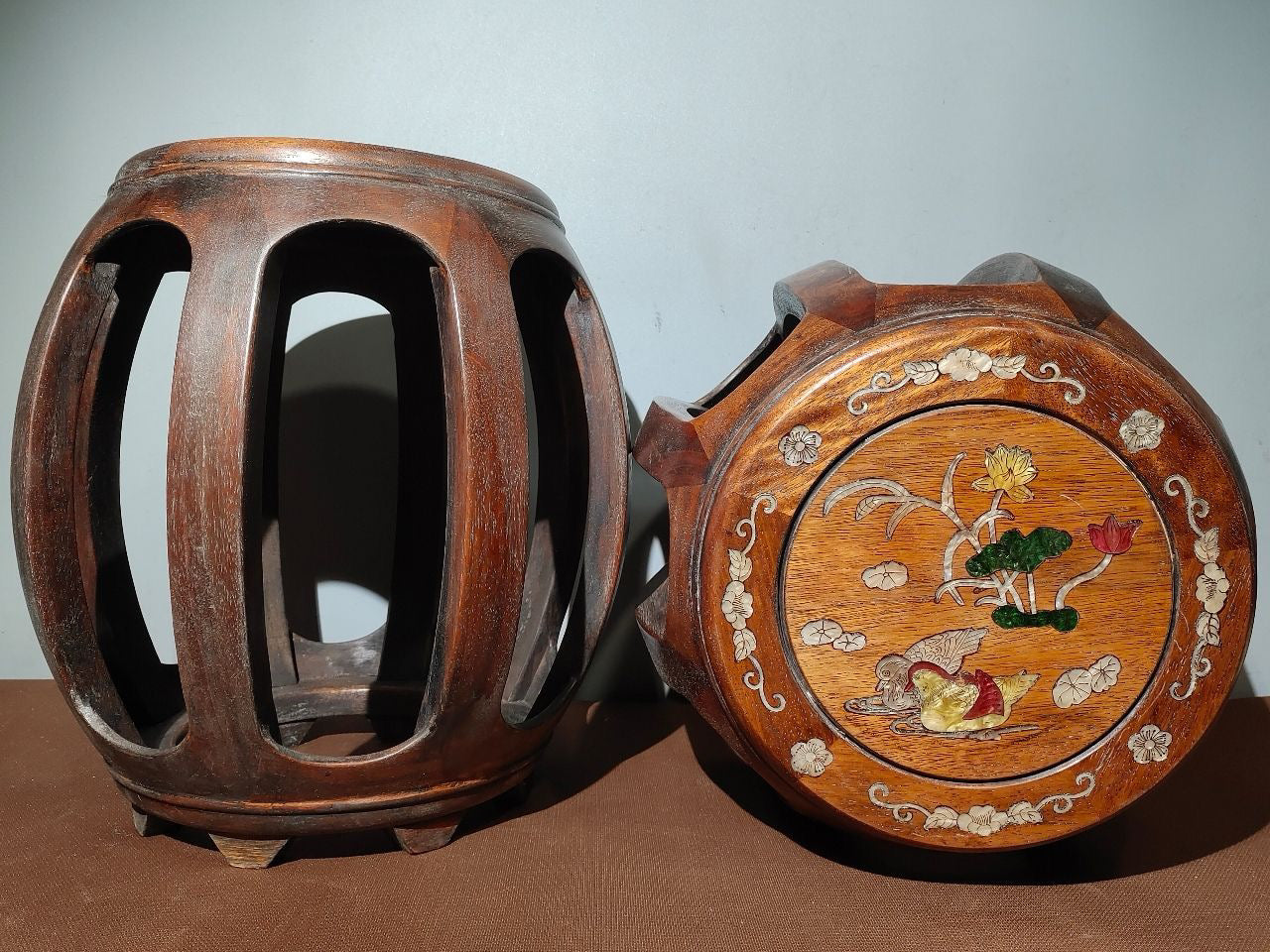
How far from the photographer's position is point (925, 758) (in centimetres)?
93

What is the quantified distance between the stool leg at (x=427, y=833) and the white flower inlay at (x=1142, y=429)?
2.61 ft

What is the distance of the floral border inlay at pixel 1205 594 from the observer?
935mm

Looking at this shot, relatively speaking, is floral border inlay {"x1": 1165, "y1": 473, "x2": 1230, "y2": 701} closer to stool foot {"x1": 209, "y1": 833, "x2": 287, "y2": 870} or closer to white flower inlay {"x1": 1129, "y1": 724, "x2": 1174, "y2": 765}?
white flower inlay {"x1": 1129, "y1": 724, "x2": 1174, "y2": 765}

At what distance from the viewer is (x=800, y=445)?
3.00 ft

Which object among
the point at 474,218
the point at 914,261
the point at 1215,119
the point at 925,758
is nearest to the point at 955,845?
the point at 925,758

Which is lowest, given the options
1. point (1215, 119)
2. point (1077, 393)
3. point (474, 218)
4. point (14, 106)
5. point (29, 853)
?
point (29, 853)

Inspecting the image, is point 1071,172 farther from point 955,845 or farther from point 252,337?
point 252,337

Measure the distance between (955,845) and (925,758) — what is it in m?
0.09

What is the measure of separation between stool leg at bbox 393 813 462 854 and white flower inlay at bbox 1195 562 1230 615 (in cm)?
81

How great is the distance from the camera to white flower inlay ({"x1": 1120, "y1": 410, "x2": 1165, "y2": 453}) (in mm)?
915

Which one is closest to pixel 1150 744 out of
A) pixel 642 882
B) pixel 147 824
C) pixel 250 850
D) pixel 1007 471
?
pixel 1007 471

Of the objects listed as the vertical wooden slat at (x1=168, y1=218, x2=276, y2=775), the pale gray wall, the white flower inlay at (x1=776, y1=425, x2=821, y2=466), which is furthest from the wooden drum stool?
the pale gray wall

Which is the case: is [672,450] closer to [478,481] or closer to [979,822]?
[478,481]

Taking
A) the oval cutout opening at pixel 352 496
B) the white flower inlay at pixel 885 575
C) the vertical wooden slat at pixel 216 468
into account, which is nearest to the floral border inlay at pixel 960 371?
the white flower inlay at pixel 885 575
